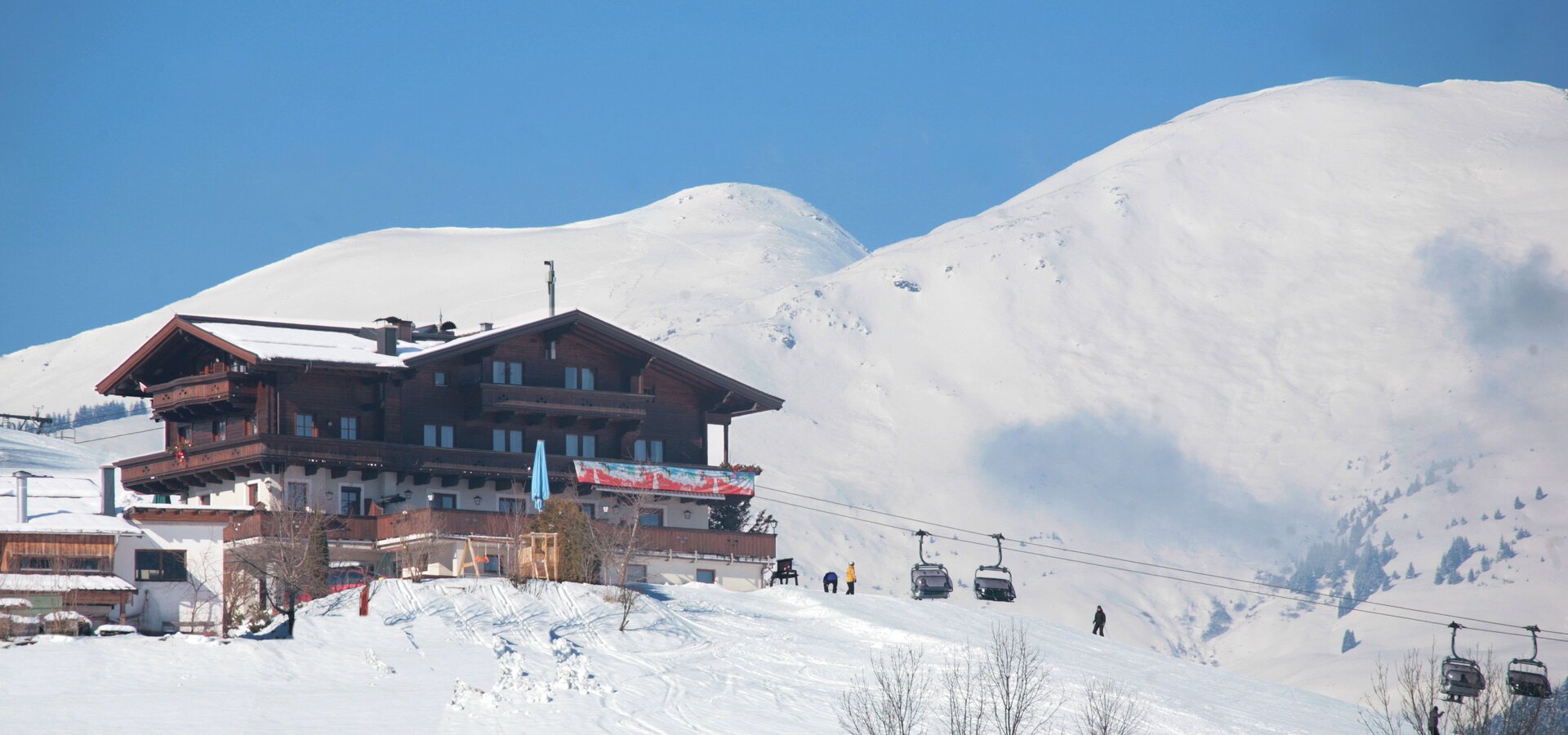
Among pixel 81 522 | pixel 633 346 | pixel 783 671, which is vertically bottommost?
pixel 783 671

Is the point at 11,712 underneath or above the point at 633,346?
underneath

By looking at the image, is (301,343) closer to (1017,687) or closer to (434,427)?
(434,427)

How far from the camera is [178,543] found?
68000 mm

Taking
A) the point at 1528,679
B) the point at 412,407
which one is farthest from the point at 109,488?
the point at 1528,679

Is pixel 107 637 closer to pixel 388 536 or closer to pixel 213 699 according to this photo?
pixel 213 699

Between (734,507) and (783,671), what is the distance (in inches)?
1079

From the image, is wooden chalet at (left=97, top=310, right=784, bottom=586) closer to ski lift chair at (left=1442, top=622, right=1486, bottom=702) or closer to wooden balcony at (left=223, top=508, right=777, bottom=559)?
wooden balcony at (left=223, top=508, right=777, bottom=559)

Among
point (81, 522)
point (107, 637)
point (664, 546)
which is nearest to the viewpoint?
point (107, 637)

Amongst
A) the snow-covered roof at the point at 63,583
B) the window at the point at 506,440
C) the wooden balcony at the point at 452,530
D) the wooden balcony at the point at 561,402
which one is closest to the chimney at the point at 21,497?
the snow-covered roof at the point at 63,583

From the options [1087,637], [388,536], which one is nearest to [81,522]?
[388,536]

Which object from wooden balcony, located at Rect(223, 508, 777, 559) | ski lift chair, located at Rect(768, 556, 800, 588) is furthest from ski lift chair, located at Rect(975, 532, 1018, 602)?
wooden balcony, located at Rect(223, 508, 777, 559)

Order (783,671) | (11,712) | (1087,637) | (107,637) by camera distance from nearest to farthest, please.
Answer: (11,712) < (107,637) < (783,671) < (1087,637)

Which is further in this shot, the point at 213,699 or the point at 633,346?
the point at 633,346

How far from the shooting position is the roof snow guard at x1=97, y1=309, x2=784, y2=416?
3014 inches
